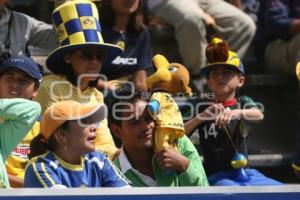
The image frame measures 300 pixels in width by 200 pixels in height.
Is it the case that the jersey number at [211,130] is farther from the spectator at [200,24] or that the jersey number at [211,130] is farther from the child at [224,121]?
the spectator at [200,24]

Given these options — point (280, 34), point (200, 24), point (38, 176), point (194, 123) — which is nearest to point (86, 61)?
point (194, 123)

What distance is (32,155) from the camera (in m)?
4.27

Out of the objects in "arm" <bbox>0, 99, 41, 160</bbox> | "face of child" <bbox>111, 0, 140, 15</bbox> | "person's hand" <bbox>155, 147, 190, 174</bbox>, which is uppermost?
"face of child" <bbox>111, 0, 140, 15</bbox>

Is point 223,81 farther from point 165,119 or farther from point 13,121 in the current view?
point 13,121

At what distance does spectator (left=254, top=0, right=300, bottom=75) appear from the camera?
671 centimetres

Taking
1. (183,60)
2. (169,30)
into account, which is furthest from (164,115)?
(169,30)

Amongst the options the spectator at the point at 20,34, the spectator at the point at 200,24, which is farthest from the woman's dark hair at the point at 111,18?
the spectator at the point at 200,24

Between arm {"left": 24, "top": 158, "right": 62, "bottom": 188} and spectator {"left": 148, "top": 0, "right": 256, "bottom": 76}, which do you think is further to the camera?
spectator {"left": 148, "top": 0, "right": 256, "bottom": 76}

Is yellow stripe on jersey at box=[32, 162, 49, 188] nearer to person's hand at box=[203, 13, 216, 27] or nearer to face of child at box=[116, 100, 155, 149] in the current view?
face of child at box=[116, 100, 155, 149]

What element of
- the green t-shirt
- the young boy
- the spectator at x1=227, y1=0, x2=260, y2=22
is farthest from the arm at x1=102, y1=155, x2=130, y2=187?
the spectator at x1=227, y1=0, x2=260, y2=22

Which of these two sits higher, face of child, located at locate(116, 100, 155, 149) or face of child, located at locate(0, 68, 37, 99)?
face of child, located at locate(0, 68, 37, 99)

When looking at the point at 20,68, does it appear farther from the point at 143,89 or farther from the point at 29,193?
the point at 29,193

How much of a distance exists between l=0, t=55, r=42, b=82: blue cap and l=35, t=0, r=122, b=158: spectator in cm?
32

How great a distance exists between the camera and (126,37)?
598cm
